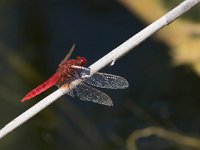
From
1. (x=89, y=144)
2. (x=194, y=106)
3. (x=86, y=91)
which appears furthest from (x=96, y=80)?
(x=194, y=106)

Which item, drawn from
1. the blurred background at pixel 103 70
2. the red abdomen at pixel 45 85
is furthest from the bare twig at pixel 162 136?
the red abdomen at pixel 45 85

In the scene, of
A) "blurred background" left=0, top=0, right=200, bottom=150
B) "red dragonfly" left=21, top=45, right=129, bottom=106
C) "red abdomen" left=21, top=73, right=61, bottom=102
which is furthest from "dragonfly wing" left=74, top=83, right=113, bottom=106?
"blurred background" left=0, top=0, right=200, bottom=150

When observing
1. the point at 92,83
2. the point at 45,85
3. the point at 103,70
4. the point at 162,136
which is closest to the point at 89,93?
the point at 92,83

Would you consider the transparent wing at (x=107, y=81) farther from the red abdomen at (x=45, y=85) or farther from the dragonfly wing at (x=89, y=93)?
the red abdomen at (x=45, y=85)

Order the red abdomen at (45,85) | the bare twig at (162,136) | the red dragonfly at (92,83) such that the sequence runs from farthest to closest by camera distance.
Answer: the bare twig at (162,136) < the red abdomen at (45,85) < the red dragonfly at (92,83)

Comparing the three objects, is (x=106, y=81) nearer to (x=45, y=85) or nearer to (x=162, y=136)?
(x=45, y=85)

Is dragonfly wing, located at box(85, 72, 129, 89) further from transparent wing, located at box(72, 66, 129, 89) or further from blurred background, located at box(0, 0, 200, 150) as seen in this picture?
blurred background, located at box(0, 0, 200, 150)

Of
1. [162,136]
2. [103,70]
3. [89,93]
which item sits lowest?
[89,93]
